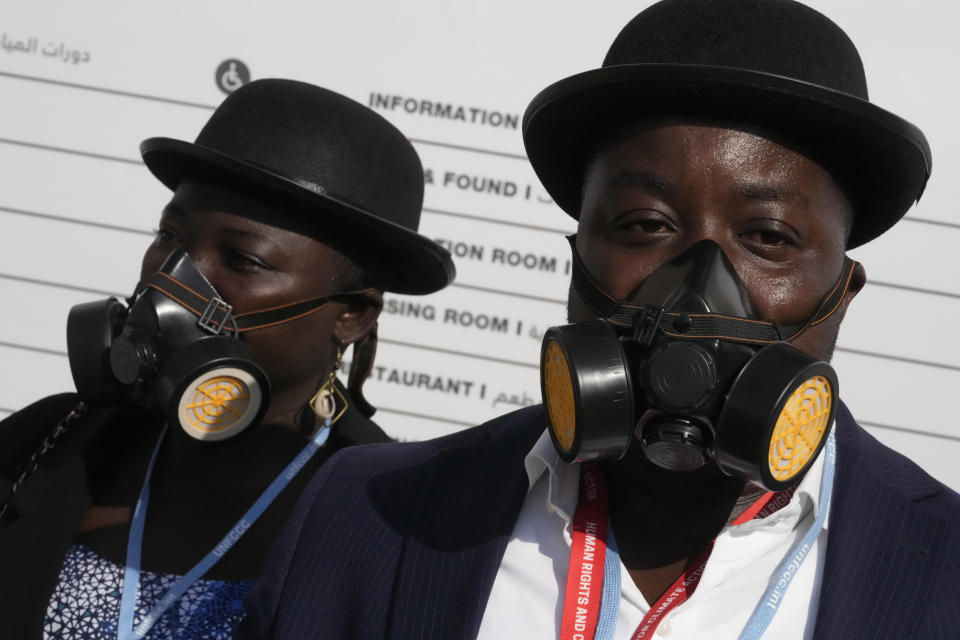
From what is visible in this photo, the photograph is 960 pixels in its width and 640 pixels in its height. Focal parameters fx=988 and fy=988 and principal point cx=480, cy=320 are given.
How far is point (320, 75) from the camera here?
402 cm

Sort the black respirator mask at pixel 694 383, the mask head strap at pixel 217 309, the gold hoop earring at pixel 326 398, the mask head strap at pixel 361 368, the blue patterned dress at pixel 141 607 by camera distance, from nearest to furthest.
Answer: the black respirator mask at pixel 694 383, the blue patterned dress at pixel 141 607, the mask head strap at pixel 217 309, the gold hoop earring at pixel 326 398, the mask head strap at pixel 361 368

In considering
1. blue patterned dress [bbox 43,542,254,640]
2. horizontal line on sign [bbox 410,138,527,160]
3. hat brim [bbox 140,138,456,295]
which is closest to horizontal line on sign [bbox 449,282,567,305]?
horizontal line on sign [bbox 410,138,527,160]

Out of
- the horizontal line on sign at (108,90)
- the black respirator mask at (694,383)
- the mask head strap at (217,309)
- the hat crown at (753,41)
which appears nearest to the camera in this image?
the black respirator mask at (694,383)

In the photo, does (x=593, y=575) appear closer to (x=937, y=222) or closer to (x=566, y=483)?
(x=566, y=483)

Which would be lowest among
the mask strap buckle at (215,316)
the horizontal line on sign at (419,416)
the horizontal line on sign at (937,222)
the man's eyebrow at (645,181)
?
the horizontal line on sign at (419,416)

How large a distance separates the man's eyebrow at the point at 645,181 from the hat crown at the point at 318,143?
3.82ft

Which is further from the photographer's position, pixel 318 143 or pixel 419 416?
pixel 419 416

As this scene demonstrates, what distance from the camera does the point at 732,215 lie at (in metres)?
1.66

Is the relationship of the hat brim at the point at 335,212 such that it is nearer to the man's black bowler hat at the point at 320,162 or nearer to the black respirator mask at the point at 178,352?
the man's black bowler hat at the point at 320,162

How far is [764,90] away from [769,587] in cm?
82

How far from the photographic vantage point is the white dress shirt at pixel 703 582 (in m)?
1.61

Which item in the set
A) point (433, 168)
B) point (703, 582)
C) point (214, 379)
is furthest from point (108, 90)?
point (703, 582)

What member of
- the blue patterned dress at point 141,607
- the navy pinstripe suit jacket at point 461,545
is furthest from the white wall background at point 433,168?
the navy pinstripe suit jacket at point 461,545

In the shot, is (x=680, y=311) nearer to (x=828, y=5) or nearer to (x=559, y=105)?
(x=559, y=105)
